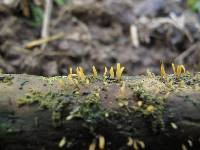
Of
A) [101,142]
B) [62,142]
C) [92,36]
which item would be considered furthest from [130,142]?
[92,36]

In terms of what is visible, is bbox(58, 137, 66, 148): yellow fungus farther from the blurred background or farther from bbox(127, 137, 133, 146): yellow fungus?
the blurred background

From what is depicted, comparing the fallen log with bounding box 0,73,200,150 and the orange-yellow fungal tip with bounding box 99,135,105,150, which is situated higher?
the fallen log with bounding box 0,73,200,150

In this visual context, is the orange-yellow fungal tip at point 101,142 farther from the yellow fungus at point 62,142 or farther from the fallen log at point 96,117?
the yellow fungus at point 62,142

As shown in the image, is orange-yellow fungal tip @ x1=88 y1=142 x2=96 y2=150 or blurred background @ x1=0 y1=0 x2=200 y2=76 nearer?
orange-yellow fungal tip @ x1=88 y1=142 x2=96 y2=150

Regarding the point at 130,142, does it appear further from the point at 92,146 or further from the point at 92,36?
the point at 92,36

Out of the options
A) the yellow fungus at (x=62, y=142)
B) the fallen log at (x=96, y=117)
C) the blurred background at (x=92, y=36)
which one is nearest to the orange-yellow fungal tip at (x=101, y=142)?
the fallen log at (x=96, y=117)

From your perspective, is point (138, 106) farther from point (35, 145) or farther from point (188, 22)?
point (188, 22)

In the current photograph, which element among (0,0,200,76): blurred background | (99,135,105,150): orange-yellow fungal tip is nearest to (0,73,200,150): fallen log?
(99,135,105,150): orange-yellow fungal tip
